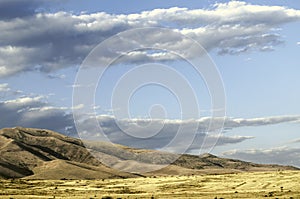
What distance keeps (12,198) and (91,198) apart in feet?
45.3

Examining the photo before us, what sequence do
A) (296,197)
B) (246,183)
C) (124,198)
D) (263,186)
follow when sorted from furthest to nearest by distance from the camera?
(246,183), (263,186), (124,198), (296,197)

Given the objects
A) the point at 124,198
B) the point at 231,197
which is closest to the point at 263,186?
the point at 231,197

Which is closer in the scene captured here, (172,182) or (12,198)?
(12,198)

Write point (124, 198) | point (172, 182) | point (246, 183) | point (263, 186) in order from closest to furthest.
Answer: point (124, 198), point (263, 186), point (246, 183), point (172, 182)

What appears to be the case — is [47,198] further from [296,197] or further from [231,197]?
[296,197]

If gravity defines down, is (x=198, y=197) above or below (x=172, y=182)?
below

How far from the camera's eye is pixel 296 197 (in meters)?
81.3

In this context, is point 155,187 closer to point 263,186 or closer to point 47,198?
point 263,186

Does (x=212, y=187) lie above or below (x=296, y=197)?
above

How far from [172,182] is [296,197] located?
196ft

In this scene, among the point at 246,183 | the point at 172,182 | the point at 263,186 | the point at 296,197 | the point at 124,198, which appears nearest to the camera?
the point at 296,197

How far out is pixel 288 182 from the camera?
114500mm

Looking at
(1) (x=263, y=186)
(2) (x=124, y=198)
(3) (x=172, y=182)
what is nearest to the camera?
(2) (x=124, y=198)

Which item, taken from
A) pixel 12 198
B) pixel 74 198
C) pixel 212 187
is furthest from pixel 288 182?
pixel 12 198
